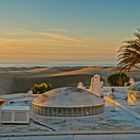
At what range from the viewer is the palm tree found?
97.8ft

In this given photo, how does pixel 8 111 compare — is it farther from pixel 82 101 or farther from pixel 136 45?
pixel 136 45

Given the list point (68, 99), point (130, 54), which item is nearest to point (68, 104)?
point (68, 99)

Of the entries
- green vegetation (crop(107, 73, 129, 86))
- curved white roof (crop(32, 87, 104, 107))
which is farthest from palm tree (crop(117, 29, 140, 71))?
curved white roof (crop(32, 87, 104, 107))

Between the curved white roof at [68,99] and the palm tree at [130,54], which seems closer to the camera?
the curved white roof at [68,99]

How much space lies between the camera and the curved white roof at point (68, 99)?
43.4 feet

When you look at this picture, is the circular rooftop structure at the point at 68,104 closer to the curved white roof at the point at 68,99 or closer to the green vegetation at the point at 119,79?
the curved white roof at the point at 68,99

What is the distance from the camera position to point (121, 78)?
3066cm

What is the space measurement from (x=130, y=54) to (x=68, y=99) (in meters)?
17.7

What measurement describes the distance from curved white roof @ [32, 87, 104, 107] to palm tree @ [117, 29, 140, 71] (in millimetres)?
16593

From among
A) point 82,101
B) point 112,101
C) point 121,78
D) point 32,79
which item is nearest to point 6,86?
point 32,79

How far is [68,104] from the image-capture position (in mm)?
13141

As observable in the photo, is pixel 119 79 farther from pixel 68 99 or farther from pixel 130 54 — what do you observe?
pixel 68 99

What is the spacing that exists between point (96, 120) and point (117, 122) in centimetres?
91

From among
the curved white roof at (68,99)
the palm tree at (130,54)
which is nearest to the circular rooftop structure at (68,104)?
the curved white roof at (68,99)
